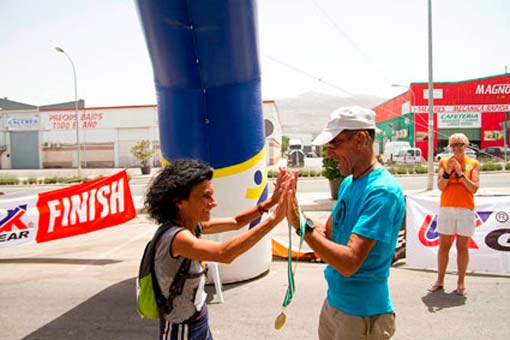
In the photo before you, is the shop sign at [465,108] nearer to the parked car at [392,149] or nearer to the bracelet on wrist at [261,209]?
Result: the parked car at [392,149]

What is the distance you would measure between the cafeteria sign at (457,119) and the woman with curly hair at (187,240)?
44810 mm

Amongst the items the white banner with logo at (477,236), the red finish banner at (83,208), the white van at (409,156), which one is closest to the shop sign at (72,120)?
the white van at (409,156)

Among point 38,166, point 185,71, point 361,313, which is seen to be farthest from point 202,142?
point 38,166

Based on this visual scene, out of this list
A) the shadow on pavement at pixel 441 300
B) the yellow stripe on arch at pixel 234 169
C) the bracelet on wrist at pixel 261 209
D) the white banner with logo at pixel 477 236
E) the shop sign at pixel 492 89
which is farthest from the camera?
the shop sign at pixel 492 89

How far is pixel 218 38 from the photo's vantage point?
494 centimetres

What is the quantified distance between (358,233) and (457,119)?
1800 inches

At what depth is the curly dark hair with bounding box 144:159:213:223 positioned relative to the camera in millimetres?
2287

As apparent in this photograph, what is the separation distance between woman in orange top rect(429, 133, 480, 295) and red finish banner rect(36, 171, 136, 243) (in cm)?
573

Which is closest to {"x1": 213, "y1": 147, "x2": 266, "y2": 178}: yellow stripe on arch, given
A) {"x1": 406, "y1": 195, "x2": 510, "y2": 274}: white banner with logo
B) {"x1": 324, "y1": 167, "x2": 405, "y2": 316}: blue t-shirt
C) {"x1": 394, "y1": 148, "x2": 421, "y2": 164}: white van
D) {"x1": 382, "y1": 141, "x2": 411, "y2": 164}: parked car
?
{"x1": 406, "y1": 195, "x2": 510, "y2": 274}: white banner with logo

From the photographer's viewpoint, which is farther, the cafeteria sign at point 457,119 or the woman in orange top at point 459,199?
the cafeteria sign at point 457,119

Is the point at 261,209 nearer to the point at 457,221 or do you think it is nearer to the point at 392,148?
the point at 457,221

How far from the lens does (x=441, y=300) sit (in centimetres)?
493

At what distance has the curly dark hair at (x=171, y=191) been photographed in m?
2.29

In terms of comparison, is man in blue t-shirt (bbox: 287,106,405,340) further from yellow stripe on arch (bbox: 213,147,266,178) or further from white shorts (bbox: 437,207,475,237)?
white shorts (bbox: 437,207,475,237)
